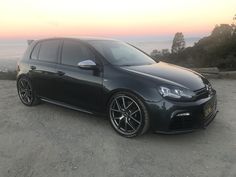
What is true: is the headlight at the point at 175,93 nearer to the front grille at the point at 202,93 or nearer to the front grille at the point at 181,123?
the front grille at the point at 202,93

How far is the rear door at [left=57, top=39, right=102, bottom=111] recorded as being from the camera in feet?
16.9

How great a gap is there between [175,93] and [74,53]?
2.10 m

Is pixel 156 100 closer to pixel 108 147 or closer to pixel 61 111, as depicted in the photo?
pixel 108 147

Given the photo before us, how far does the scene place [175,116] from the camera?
14.5 feet

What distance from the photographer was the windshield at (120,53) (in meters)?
5.36

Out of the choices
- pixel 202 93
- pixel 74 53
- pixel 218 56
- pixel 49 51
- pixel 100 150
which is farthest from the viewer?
pixel 218 56

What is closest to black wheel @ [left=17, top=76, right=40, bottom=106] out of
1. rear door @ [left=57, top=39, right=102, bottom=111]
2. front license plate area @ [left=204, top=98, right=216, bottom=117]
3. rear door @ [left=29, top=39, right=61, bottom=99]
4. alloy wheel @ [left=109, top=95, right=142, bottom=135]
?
rear door @ [left=29, top=39, right=61, bottom=99]

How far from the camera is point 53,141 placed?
4.73 m

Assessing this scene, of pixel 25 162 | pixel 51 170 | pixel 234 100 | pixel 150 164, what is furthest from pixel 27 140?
pixel 234 100

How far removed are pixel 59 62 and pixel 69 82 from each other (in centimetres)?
53

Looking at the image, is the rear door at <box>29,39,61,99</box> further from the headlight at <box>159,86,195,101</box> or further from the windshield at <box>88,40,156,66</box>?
the headlight at <box>159,86,195,101</box>

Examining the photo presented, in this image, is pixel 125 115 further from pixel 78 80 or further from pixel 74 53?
pixel 74 53

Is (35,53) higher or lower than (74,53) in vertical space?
lower

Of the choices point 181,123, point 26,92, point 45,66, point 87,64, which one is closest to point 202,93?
point 181,123
